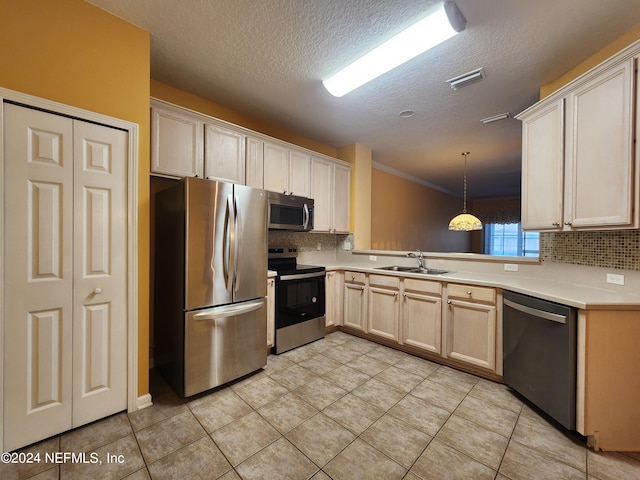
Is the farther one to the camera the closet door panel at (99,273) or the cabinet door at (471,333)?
the cabinet door at (471,333)

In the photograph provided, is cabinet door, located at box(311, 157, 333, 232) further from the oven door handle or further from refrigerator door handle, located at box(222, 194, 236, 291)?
refrigerator door handle, located at box(222, 194, 236, 291)

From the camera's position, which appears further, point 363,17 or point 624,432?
point 363,17

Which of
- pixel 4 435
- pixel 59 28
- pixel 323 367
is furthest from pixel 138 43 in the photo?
pixel 323 367

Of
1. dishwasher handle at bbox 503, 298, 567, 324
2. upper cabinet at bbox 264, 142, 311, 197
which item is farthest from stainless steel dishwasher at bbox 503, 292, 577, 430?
upper cabinet at bbox 264, 142, 311, 197

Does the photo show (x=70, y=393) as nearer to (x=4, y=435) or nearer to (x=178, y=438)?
(x=4, y=435)

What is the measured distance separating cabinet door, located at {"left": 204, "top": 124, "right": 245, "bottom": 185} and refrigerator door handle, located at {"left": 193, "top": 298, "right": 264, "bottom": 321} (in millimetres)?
1273

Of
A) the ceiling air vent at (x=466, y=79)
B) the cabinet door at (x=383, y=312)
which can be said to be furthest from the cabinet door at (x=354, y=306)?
the ceiling air vent at (x=466, y=79)

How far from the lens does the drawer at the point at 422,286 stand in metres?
2.66

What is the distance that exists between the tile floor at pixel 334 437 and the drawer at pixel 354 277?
1.25 metres

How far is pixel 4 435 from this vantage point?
1.47 m

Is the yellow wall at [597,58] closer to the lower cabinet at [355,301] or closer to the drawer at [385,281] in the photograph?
the drawer at [385,281]

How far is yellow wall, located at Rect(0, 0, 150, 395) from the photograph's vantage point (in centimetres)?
150

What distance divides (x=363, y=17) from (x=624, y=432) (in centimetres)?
306

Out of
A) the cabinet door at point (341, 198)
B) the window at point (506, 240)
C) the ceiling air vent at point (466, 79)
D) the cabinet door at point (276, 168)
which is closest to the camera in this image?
the ceiling air vent at point (466, 79)
